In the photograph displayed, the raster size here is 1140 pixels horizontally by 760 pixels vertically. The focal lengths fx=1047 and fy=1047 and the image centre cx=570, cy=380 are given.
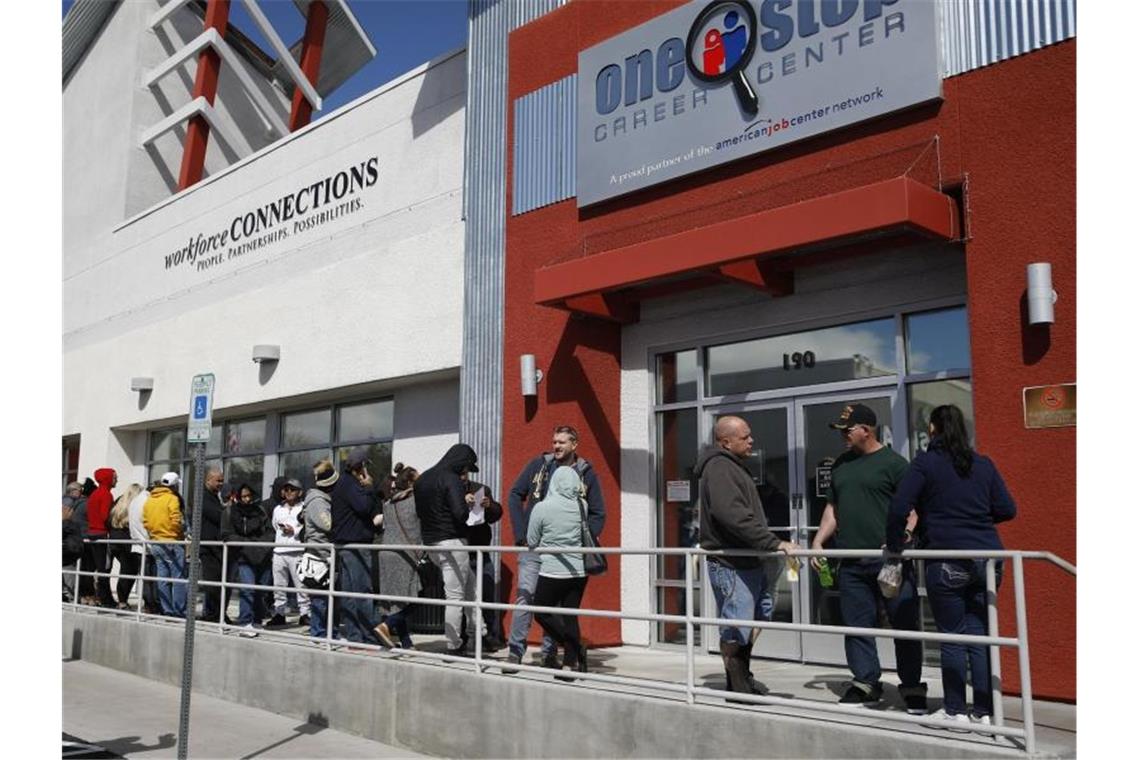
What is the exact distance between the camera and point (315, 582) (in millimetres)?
9711

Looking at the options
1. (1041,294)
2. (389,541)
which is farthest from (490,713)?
(1041,294)

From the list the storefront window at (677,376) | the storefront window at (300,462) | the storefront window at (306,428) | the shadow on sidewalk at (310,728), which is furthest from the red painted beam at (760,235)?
the storefront window at (300,462)

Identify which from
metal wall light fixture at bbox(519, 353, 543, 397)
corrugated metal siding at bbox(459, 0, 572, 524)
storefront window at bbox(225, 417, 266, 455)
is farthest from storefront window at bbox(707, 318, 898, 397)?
storefront window at bbox(225, 417, 266, 455)

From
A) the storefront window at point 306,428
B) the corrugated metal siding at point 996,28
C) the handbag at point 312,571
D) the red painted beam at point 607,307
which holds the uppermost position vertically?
the corrugated metal siding at point 996,28

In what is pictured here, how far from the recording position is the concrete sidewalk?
7.45m

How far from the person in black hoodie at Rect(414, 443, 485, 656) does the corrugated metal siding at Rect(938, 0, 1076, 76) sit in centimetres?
474

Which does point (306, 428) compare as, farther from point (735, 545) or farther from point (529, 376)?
point (735, 545)

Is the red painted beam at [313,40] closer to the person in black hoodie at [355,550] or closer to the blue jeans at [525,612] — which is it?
the person in black hoodie at [355,550]

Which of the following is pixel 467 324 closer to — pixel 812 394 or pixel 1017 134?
pixel 812 394

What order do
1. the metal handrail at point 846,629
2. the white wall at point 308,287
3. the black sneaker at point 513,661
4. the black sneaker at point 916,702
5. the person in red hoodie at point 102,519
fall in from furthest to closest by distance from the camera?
1. the person in red hoodie at point 102,519
2. the white wall at point 308,287
3. the black sneaker at point 513,661
4. the black sneaker at point 916,702
5. the metal handrail at point 846,629

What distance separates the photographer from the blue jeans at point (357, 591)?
8.80m

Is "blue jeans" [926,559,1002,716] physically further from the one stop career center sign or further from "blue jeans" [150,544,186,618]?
Result: "blue jeans" [150,544,186,618]

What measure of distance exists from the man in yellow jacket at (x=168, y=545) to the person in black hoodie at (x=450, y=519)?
4237 millimetres

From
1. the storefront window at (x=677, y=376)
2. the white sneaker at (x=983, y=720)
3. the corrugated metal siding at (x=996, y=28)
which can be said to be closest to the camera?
the white sneaker at (x=983, y=720)
